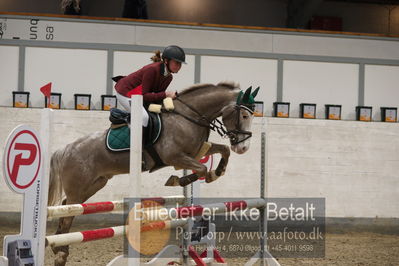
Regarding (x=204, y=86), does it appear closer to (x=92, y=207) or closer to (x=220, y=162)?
(x=220, y=162)

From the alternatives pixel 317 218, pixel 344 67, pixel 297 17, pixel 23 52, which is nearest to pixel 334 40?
pixel 344 67

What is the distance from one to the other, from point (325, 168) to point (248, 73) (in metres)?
1.59

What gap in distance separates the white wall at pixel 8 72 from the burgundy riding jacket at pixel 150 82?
3.52 meters

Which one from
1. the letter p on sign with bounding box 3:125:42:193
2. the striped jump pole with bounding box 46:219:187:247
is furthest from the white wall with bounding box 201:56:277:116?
the letter p on sign with bounding box 3:125:42:193

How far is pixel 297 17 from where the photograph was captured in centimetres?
820

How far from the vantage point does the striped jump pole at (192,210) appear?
262 cm

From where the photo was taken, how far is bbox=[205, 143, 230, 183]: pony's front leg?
10.6 ft

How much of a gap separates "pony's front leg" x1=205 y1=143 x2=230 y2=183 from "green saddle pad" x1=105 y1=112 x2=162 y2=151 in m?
0.38

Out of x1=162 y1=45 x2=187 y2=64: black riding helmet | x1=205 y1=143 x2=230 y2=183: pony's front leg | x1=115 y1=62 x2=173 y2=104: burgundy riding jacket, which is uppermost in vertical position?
x1=162 y1=45 x2=187 y2=64: black riding helmet

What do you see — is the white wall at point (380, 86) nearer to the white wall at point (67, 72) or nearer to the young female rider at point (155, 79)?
the white wall at point (67, 72)

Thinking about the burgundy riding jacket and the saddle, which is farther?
the saddle

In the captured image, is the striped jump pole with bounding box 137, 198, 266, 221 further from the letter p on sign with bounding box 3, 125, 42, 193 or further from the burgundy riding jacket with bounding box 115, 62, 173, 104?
the burgundy riding jacket with bounding box 115, 62, 173, 104

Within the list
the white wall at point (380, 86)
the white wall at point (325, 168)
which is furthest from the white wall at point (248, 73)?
the white wall at point (380, 86)

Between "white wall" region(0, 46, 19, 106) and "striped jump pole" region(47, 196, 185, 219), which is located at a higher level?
"white wall" region(0, 46, 19, 106)
